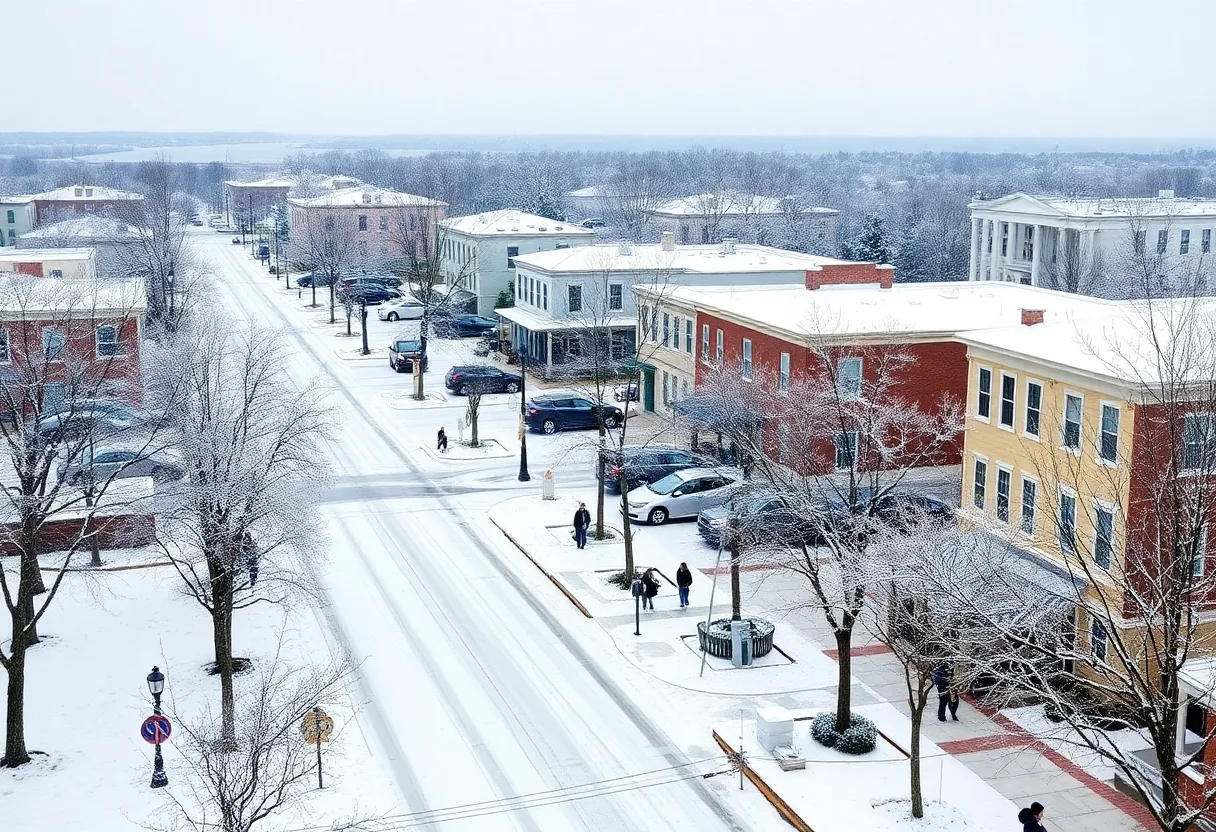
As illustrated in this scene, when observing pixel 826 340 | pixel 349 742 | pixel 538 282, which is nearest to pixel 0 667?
pixel 349 742

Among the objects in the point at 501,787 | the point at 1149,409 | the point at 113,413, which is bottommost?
the point at 501,787

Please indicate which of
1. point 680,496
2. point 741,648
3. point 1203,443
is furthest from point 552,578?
point 1203,443

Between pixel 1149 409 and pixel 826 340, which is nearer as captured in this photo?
pixel 1149 409

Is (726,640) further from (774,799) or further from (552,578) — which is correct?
(552,578)

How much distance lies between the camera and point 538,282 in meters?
61.4

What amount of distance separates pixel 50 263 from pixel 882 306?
136 feet

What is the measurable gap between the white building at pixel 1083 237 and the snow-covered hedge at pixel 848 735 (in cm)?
5151

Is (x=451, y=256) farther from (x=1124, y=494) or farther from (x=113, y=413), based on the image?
(x=1124, y=494)

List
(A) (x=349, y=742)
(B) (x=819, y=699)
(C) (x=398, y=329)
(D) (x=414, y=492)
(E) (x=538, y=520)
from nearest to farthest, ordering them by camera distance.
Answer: (A) (x=349, y=742) → (B) (x=819, y=699) → (E) (x=538, y=520) → (D) (x=414, y=492) → (C) (x=398, y=329)

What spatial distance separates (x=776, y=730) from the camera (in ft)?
71.6

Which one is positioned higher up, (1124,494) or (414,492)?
(1124,494)

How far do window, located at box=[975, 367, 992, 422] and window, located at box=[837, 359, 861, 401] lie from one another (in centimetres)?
406

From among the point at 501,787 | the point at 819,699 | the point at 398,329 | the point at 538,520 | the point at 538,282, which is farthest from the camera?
the point at 398,329

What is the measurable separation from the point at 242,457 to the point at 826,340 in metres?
16.1
